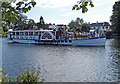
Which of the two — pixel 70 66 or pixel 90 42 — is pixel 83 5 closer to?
pixel 70 66

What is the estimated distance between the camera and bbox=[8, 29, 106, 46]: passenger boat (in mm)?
47884

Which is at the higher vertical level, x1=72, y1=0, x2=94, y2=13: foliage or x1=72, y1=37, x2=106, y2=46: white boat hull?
x1=72, y1=0, x2=94, y2=13: foliage

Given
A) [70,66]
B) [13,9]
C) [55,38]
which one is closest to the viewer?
[13,9]

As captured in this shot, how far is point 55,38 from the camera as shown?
57000mm

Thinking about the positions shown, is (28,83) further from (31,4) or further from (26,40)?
(26,40)

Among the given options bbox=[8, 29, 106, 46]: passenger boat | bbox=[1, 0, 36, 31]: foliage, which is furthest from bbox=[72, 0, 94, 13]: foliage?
bbox=[8, 29, 106, 46]: passenger boat

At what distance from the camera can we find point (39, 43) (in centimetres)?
5828

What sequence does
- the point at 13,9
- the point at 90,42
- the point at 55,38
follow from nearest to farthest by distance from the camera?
the point at 13,9
the point at 90,42
the point at 55,38

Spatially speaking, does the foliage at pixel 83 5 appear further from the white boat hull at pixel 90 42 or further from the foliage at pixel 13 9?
the white boat hull at pixel 90 42

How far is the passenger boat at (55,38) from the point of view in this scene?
157 feet

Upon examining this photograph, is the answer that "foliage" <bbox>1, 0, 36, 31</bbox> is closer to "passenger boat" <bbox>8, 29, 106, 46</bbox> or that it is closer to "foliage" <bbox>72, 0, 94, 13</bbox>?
"foliage" <bbox>72, 0, 94, 13</bbox>

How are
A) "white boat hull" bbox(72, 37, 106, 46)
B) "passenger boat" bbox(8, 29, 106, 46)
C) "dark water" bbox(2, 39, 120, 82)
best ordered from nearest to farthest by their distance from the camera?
"dark water" bbox(2, 39, 120, 82) < "white boat hull" bbox(72, 37, 106, 46) < "passenger boat" bbox(8, 29, 106, 46)

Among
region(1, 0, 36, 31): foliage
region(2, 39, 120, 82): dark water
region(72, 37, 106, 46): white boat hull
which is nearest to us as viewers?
region(1, 0, 36, 31): foliage

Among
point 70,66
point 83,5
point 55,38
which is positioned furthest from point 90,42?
point 83,5
